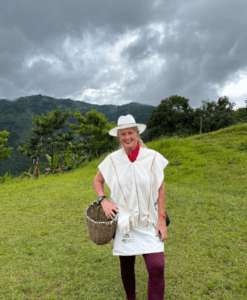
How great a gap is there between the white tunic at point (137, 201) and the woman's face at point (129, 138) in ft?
0.32

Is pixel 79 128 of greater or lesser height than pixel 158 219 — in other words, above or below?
above

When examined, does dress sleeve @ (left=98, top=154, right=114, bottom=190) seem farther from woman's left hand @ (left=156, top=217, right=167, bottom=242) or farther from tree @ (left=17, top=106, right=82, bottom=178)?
tree @ (left=17, top=106, right=82, bottom=178)

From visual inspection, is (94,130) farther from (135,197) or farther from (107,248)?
(135,197)

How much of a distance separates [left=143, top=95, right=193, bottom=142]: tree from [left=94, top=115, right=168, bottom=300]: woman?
33.3m

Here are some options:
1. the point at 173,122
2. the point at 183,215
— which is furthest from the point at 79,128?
the point at 183,215

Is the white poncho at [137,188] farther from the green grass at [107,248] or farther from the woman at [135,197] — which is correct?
the green grass at [107,248]

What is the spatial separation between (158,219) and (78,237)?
3293 millimetres

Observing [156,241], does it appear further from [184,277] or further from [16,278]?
[16,278]

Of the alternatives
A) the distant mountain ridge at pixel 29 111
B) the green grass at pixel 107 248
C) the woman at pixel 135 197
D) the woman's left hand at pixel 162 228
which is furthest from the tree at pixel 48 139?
the distant mountain ridge at pixel 29 111

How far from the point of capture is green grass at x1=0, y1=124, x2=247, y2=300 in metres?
3.13

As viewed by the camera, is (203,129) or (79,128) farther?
(203,129)

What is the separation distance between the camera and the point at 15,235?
16.6ft

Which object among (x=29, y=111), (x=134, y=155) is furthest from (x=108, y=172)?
(x=29, y=111)

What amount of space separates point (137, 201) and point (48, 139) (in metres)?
15.6
